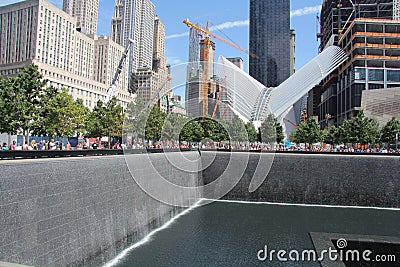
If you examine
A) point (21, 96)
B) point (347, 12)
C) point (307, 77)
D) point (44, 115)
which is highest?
point (347, 12)

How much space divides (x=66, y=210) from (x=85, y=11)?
197483mm

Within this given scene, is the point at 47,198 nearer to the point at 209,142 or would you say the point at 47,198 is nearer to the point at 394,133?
the point at 209,142

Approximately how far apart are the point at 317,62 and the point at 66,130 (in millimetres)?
69682

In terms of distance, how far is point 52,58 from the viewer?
110750 mm

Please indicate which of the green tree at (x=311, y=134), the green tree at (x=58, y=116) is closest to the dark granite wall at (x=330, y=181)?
the green tree at (x=58, y=116)

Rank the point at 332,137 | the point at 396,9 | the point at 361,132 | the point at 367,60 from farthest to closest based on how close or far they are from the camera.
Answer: the point at 396,9
the point at 367,60
the point at 332,137
the point at 361,132

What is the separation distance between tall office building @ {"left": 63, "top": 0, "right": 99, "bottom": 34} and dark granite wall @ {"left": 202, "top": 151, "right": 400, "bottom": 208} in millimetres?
176965

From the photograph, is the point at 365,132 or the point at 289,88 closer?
the point at 365,132

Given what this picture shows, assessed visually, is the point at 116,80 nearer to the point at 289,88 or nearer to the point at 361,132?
the point at 289,88

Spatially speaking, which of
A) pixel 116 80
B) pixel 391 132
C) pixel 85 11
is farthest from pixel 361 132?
pixel 85 11

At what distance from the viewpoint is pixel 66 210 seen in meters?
9.35

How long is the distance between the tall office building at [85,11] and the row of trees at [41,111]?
146 m

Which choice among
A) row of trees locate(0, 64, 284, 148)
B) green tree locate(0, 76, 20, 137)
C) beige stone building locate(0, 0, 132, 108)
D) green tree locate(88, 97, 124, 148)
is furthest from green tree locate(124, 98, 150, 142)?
beige stone building locate(0, 0, 132, 108)

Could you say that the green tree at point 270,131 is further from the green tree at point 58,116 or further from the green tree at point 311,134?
the green tree at point 58,116
